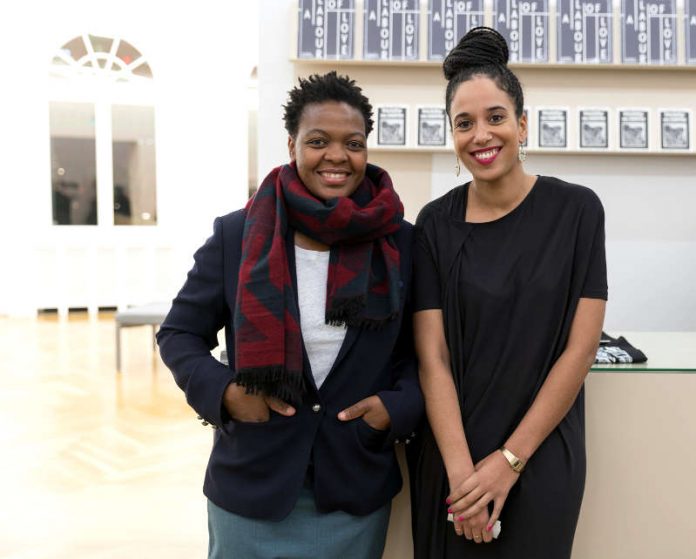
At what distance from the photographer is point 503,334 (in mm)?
1488

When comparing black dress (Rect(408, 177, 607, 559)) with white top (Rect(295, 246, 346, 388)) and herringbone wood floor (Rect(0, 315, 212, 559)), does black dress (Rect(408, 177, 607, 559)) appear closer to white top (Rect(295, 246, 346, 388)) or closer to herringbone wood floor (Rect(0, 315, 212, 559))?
white top (Rect(295, 246, 346, 388))

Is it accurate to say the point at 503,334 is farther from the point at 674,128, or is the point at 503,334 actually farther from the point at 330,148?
the point at 674,128

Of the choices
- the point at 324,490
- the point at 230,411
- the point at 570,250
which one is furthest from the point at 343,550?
the point at 570,250

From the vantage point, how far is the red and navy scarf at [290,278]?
1.42 m

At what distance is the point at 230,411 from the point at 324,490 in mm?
246

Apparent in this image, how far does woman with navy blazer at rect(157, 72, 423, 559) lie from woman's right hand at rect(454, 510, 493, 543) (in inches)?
6.8

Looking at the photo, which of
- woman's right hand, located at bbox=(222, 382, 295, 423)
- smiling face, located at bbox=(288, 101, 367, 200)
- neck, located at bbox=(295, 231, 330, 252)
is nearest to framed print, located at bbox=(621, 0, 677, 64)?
smiling face, located at bbox=(288, 101, 367, 200)

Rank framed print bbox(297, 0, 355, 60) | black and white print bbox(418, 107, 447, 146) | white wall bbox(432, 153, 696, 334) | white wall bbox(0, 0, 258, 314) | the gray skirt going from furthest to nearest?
white wall bbox(0, 0, 258, 314) → white wall bbox(432, 153, 696, 334) → black and white print bbox(418, 107, 447, 146) → framed print bbox(297, 0, 355, 60) → the gray skirt

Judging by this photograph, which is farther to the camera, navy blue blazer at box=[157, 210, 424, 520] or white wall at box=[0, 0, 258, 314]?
white wall at box=[0, 0, 258, 314]

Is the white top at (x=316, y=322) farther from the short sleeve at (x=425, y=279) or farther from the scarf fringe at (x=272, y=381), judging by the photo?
the short sleeve at (x=425, y=279)

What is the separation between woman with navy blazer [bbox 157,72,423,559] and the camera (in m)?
1.46

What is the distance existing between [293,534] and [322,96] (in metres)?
0.90

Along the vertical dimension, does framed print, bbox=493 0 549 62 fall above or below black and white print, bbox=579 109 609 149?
above

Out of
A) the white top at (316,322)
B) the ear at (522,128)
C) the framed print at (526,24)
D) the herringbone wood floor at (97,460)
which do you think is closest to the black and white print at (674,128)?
the framed print at (526,24)
